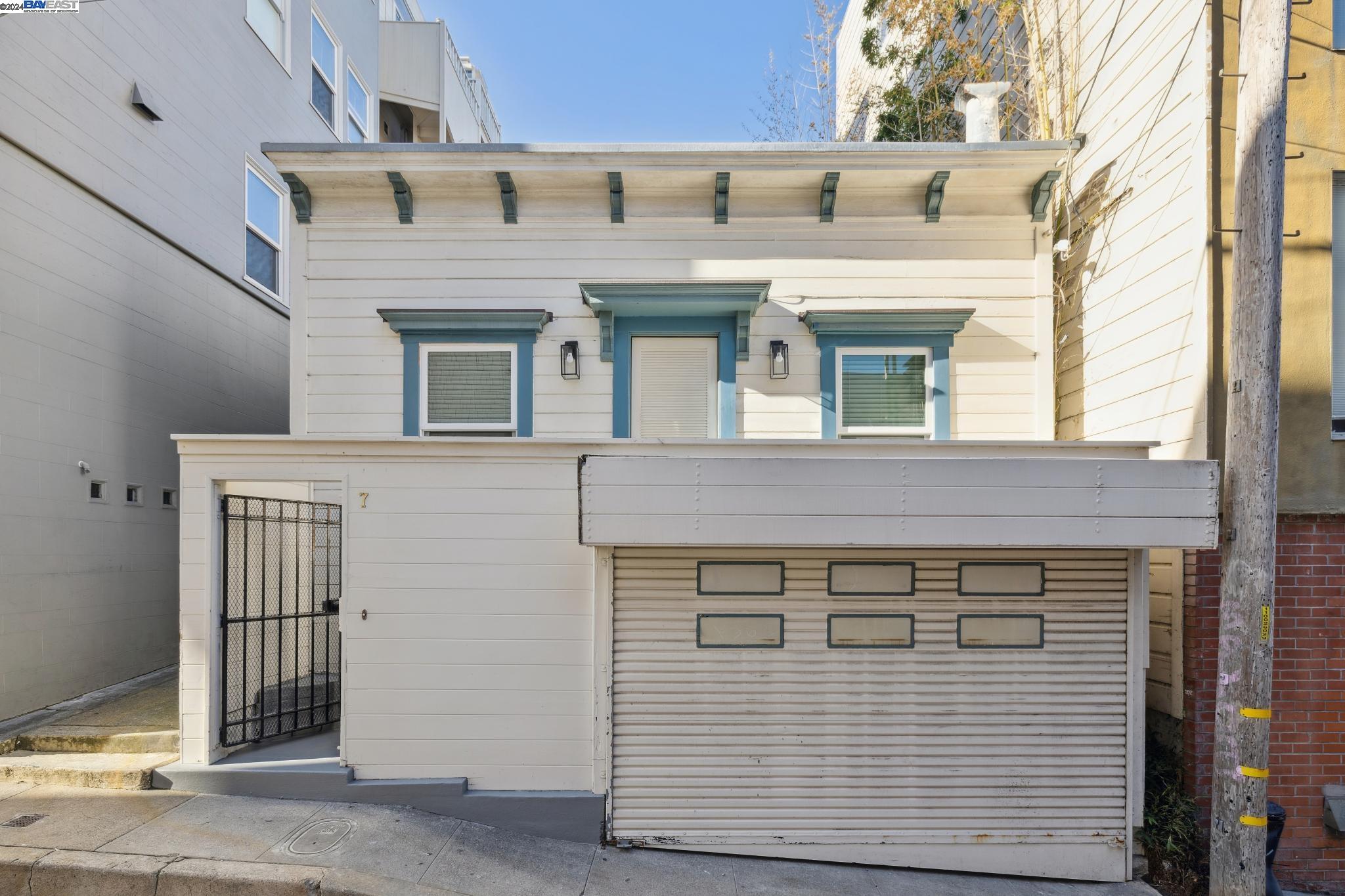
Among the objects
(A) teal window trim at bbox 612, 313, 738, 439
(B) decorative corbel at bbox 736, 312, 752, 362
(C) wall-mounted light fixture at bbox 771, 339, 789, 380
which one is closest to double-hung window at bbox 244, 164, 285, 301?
(A) teal window trim at bbox 612, 313, 738, 439

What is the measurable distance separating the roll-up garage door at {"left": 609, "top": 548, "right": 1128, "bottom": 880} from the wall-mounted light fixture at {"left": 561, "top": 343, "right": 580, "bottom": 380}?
2201 millimetres

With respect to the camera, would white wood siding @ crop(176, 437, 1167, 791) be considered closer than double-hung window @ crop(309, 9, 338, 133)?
Yes

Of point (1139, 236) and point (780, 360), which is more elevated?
point (1139, 236)

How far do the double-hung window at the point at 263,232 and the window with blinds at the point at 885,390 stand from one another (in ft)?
28.1

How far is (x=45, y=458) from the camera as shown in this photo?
675 centimetres

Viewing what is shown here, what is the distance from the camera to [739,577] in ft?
18.0

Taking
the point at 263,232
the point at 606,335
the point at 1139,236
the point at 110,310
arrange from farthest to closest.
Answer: the point at 263,232 < the point at 110,310 < the point at 606,335 < the point at 1139,236

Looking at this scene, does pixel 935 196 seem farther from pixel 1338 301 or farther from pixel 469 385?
pixel 469 385

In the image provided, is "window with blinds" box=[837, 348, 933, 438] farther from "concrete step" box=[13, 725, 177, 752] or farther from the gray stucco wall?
the gray stucco wall

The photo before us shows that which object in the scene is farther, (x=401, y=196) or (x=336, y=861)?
(x=401, y=196)

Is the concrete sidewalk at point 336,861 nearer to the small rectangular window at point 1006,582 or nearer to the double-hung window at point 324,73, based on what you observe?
the small rectangular window at point 1006,582

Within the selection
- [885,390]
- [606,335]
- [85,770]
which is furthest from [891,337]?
[85,770]

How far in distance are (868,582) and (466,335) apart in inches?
176

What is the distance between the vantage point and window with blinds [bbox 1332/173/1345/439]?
18.3 ft
